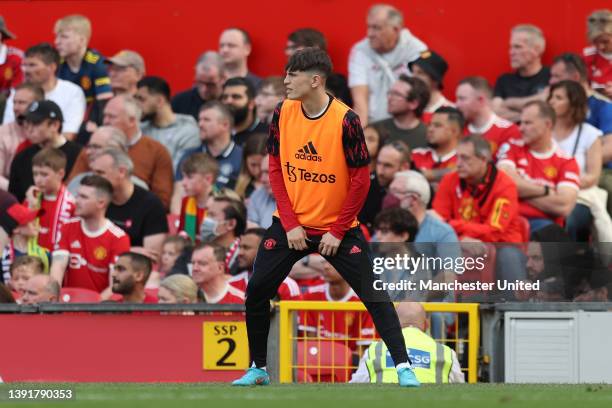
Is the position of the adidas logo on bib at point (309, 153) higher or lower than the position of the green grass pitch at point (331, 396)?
higher

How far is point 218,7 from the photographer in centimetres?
1529

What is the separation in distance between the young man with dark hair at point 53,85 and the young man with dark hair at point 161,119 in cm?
64

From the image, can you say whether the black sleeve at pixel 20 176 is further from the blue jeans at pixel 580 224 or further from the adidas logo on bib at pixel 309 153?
the adidas logo on bib at pixel 309 153

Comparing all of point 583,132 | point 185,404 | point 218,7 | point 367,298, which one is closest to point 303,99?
point 367,298

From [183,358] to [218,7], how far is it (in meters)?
6.23

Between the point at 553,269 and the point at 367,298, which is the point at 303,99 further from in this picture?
the point at 553,269

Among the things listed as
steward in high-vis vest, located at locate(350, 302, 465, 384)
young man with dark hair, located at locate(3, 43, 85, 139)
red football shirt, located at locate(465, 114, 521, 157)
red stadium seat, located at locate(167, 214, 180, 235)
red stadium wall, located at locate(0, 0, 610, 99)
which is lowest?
steward in high-vis vest, located at locate(350, 302, 465, 384)

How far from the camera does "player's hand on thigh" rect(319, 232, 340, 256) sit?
308 inches

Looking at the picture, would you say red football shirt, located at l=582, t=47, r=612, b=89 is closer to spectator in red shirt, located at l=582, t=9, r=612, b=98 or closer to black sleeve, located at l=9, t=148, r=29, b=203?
spectator in red shirt, located at l=582, t=9, r=612, b=98

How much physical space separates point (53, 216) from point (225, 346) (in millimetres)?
3276

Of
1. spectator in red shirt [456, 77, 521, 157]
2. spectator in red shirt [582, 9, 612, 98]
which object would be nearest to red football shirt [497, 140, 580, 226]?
spectator in red shirt [456, 77, 521, 157]

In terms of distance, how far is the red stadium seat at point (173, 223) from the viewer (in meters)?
12.8

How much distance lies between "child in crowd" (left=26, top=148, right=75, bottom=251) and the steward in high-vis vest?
4272 millimetres

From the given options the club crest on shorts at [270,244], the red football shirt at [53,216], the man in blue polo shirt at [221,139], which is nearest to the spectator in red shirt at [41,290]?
the red football shirt at [53,216]
